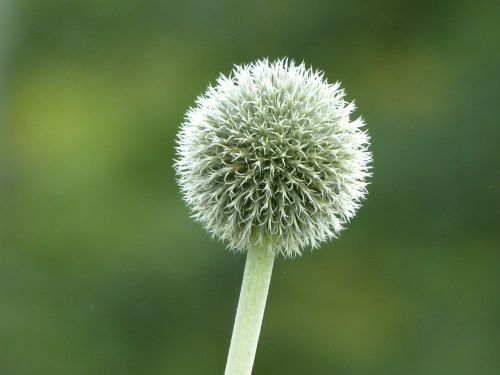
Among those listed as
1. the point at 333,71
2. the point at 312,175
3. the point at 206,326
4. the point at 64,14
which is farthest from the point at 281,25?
the point at 312,175

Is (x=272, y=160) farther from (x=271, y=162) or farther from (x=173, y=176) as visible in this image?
(x=173, y=176)

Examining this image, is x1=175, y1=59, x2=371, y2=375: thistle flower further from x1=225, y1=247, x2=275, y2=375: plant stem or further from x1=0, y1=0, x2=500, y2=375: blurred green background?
x1=0, y1=0, x2=500, y2=375: blurred green background

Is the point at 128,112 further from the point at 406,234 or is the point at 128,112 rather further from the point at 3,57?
the point at 406,234

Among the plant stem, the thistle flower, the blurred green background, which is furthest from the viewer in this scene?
the blurred green background

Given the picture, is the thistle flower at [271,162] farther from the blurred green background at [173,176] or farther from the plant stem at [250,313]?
the blurred green background at [173,176]

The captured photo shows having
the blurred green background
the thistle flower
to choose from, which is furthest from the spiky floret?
the blurred green background

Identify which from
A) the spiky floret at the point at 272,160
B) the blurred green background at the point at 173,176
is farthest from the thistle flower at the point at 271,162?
A: the blurred green background at the point at 173,176

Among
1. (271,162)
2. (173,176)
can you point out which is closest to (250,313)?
(271,162)
